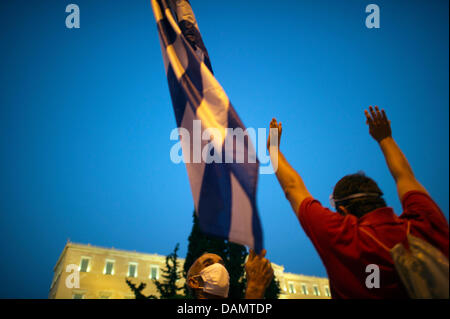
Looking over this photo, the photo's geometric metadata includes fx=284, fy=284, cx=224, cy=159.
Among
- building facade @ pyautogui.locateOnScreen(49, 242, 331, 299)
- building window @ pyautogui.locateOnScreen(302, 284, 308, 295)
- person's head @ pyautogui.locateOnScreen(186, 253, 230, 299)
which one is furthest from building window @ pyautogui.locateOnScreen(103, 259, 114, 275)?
person's head @ pyautogui.locateOnScreen(186, 253, 230, 299)

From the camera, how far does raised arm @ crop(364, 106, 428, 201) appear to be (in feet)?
5.49

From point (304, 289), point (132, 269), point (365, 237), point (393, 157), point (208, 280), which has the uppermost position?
point (393, 157)

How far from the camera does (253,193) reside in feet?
6.32

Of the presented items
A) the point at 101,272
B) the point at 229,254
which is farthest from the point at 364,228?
the point at 101,272

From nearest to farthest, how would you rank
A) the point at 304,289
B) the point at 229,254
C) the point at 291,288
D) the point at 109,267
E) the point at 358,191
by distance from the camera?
the point at 358,191 < the point at 229,254 < the point at 109,267 < the point at 291,288 < the point at 304,289

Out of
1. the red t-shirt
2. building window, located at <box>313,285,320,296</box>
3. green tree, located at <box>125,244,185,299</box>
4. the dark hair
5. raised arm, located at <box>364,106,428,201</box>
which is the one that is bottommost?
building window, located at <box>313,285,320,296</box>

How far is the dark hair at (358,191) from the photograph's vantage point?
5.33 feet

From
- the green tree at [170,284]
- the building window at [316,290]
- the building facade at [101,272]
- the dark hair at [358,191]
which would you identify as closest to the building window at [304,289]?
the building window at [316,290]

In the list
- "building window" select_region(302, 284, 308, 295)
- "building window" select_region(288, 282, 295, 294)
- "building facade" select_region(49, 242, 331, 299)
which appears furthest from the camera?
"building window" select_region(302, 284, 308, 295)

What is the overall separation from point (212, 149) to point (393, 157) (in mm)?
1288

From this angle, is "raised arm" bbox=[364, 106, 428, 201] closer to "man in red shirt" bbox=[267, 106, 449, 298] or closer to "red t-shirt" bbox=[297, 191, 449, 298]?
"man in red shirt" bbox=[267, 106, 449, 298]

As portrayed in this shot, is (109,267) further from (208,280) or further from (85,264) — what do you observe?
(208,280)

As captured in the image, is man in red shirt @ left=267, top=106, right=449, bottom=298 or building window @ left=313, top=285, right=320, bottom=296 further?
building window @ left=313, top=285, right=320, bottom=296

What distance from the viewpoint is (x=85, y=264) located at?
3356 centimetres
